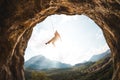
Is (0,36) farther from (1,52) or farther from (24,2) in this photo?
(24,2)

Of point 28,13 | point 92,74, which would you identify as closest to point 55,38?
point 28,13

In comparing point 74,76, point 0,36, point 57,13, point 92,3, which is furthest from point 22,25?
point 74,76

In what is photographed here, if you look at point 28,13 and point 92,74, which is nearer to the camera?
point 28,13

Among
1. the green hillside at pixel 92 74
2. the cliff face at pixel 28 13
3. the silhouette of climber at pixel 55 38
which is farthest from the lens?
the green hillside at pixel 92 74

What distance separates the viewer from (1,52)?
48.4 feet

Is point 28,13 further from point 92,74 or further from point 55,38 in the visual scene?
point 92,74

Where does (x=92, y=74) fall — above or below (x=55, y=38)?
below

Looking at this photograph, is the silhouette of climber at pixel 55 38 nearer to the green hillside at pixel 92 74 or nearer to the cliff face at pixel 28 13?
the cliff face at pixel 28 13

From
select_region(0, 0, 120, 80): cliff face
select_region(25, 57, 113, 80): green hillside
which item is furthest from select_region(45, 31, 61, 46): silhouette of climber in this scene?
select_region(25, 57, 113, 80): green hillside

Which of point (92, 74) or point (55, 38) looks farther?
point (92, 74)

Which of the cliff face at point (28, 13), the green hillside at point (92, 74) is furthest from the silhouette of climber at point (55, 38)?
the green hillside at point (92, 74)

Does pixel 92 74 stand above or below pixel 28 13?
below

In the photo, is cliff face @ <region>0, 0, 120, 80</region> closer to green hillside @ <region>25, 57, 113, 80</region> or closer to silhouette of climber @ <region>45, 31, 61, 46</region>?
silhouette of climber @ <region>45, 31, 61, 46</region>

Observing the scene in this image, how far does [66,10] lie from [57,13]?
109 cm
